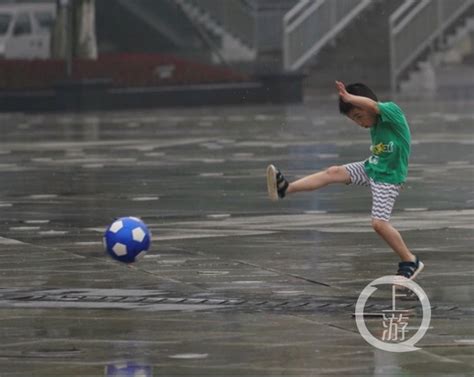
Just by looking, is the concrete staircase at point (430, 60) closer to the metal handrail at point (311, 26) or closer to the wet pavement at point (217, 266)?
the metal handrail at point (311, 26)

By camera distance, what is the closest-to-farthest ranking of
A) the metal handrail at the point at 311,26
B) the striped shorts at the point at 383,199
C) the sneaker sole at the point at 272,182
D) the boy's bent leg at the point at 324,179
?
the striped shorts at the point at 383,199
the boy's bent leg at the point at 324,179
the sneaker sole at the point at 272,182
the metal handrail at the point at 311,26

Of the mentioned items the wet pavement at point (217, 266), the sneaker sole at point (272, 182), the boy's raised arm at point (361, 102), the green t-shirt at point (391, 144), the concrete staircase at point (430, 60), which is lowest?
the concrete staircase at point (430, 60)

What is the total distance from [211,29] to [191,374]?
4503cm

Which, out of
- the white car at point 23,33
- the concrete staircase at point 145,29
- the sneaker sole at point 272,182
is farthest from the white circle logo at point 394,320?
the concrete staircase at point 145,29

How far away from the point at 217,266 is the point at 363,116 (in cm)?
179

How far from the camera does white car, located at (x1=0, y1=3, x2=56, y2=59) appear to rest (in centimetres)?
4966

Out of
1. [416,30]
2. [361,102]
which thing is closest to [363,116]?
[361,102]

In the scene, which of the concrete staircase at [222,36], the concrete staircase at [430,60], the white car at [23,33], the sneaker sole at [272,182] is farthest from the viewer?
the concrete staircase at [222,36]

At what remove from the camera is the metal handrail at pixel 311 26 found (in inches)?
1969

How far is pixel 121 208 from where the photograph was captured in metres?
19.0

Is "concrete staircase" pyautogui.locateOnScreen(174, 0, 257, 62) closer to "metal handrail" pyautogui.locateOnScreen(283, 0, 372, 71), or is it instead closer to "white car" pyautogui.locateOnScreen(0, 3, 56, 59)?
Result: "metal handrail" pyautogui.locateOnScreen(283, 0, 372, 71)

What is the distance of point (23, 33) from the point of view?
166 ft

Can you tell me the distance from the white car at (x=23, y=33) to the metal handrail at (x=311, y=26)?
6436 millimetres

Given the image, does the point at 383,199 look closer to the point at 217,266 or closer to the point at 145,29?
the point at 217,266
